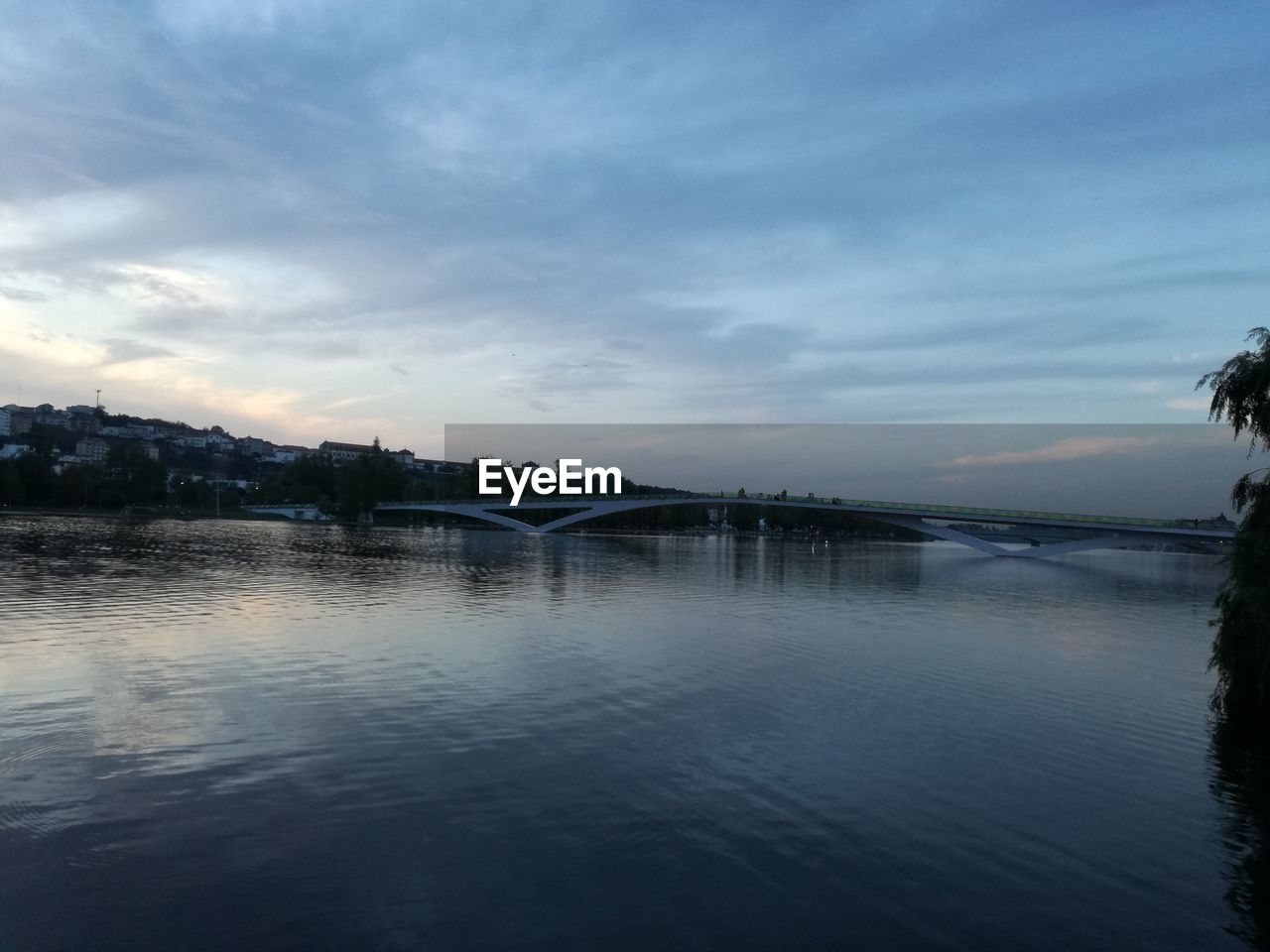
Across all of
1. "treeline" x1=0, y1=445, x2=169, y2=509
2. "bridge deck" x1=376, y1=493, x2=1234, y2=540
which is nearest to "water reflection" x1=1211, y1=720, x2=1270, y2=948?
"bridge deck" x1=376, y1=493, x2=1234, y2=540

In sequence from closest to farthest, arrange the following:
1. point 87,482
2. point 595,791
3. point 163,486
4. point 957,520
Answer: point 595,791, point 957,520, point 87,482, point 163,486

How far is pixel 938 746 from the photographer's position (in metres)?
14.0

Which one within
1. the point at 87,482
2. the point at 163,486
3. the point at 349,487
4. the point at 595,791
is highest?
the point at 87,482

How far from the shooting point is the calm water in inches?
311

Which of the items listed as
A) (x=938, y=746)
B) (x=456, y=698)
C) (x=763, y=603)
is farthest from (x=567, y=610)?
(x=938, y=746)

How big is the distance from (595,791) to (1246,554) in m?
13.2

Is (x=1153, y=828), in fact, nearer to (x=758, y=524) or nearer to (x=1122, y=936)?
(x=1122, y=936)

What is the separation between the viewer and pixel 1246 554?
16000 mm

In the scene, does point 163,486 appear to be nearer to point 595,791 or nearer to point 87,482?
point 87,482

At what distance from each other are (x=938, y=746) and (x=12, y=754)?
13.6 metres

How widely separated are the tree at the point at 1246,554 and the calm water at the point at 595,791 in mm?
1122

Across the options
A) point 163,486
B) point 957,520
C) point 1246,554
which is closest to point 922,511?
point 957,520

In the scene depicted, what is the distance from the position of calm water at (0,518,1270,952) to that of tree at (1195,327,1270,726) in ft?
3.68

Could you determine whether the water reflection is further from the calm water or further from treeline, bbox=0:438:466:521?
treeline, bbox=0:438:466:521
